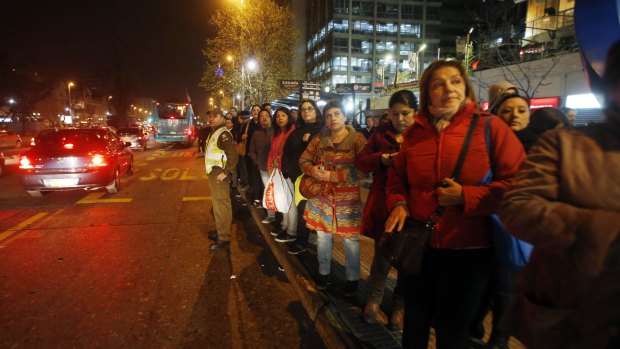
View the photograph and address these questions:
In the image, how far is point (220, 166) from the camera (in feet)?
17.3

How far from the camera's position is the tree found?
2725 cm

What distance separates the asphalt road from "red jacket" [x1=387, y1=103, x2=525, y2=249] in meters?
1.79

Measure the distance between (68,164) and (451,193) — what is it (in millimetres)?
8923

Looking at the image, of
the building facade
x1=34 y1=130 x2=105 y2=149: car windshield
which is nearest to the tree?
x1=34 y1=130 x2=105 y2=149: car windshield

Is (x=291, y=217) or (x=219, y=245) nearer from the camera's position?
(x=291, y=217)

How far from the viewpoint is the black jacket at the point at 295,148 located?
4.77 meters

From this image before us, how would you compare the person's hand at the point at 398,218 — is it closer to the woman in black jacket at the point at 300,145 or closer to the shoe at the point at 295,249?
the woman in black jacket at the point at 300,145

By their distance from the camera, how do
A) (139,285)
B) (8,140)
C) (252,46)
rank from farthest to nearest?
(252,46)
(8,140)
(139,285)

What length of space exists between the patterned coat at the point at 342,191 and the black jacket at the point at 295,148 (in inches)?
44.5

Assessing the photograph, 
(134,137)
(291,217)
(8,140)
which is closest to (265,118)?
(291,217)

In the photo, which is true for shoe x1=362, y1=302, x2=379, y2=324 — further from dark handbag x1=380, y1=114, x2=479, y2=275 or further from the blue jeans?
dark handbag x1=380, y1=114, x2=479, y2=275

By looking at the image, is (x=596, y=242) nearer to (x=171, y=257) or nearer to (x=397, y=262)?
(x=397, y=262)

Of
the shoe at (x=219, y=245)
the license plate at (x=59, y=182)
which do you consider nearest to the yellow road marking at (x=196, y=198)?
the license plate at (x=59, y=182)

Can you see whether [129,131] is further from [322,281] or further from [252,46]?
[322,281]
